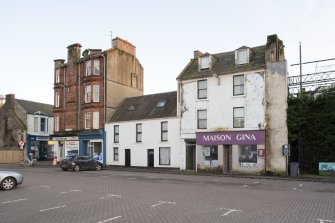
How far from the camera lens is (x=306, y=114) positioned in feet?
93.5

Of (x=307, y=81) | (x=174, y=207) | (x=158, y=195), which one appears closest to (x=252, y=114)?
(x=307, y=81)

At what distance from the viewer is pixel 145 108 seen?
3853 centimetres

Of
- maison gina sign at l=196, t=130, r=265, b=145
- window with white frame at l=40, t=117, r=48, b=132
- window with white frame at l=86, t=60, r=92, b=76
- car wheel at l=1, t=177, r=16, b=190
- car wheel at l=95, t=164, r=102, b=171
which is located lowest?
car wheel at l=95, t=164, r=102, b=171

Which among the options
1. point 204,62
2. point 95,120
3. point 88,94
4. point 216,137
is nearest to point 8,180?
point 216,137

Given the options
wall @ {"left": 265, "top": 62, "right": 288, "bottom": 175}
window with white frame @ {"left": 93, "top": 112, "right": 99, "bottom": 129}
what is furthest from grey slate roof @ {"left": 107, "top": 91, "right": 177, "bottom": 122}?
wall @ {"left": 265, "top": 62, "right": 288, "bottom": 175}

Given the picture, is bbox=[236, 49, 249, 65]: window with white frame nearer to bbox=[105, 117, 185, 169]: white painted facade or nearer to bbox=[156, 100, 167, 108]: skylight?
bbox=[105, 117, 185, 169]: white painted facade

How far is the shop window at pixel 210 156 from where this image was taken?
31169 millimetres

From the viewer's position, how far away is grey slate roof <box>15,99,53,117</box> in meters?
51.2

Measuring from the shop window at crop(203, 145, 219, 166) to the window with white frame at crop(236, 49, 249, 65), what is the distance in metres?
8.00

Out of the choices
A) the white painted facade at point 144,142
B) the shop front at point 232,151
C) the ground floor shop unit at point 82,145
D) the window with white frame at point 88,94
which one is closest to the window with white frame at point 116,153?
the white painted facade at point 144,142

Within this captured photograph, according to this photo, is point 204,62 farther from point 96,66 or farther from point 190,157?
point 96,66

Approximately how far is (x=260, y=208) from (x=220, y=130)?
18724 millimetres

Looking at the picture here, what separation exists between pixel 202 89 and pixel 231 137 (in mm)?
5596

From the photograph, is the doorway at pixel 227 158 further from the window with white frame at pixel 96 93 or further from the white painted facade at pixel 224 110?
the window with white frame at pixel 96 93
